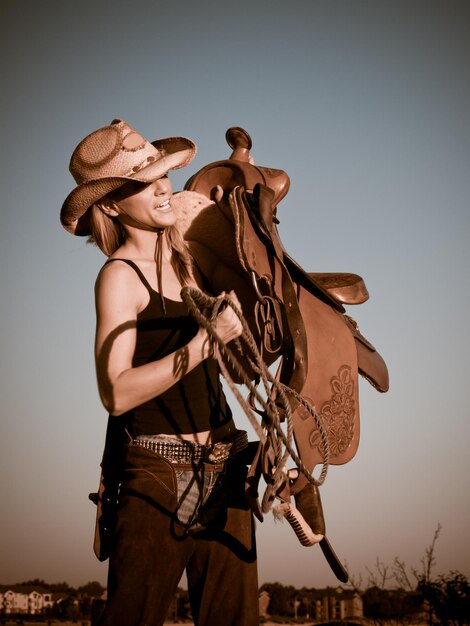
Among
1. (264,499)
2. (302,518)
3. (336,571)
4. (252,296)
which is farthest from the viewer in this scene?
(252,296)

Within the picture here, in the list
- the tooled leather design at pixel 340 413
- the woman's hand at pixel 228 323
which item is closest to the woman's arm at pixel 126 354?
the woman's hand at pixel 228 323

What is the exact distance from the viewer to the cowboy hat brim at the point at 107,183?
2061mm

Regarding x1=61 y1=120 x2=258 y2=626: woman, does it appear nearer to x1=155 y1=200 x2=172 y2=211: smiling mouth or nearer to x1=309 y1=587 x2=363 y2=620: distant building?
x1=155 y1=200 x2=172 y2=211: smiling mouth

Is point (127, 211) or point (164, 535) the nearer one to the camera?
point (164, 535)

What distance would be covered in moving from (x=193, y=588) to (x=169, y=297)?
0.91 m

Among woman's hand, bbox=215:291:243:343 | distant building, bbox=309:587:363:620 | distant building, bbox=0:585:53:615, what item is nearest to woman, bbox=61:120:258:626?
woman's hand, bbox=215:291:243:343

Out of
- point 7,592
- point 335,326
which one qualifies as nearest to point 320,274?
point 335,326

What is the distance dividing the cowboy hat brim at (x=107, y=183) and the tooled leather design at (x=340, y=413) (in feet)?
2.95

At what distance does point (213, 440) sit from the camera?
2.07 metres

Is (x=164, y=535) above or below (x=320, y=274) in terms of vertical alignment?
below

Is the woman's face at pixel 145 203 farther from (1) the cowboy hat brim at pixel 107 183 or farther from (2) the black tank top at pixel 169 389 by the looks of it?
(2) the black tank top at pixel 169 389

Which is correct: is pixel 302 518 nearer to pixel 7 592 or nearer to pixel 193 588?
pixel 193 588

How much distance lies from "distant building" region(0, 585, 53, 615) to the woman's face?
50.5 metres

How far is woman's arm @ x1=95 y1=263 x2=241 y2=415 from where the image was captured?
1.78 meters
